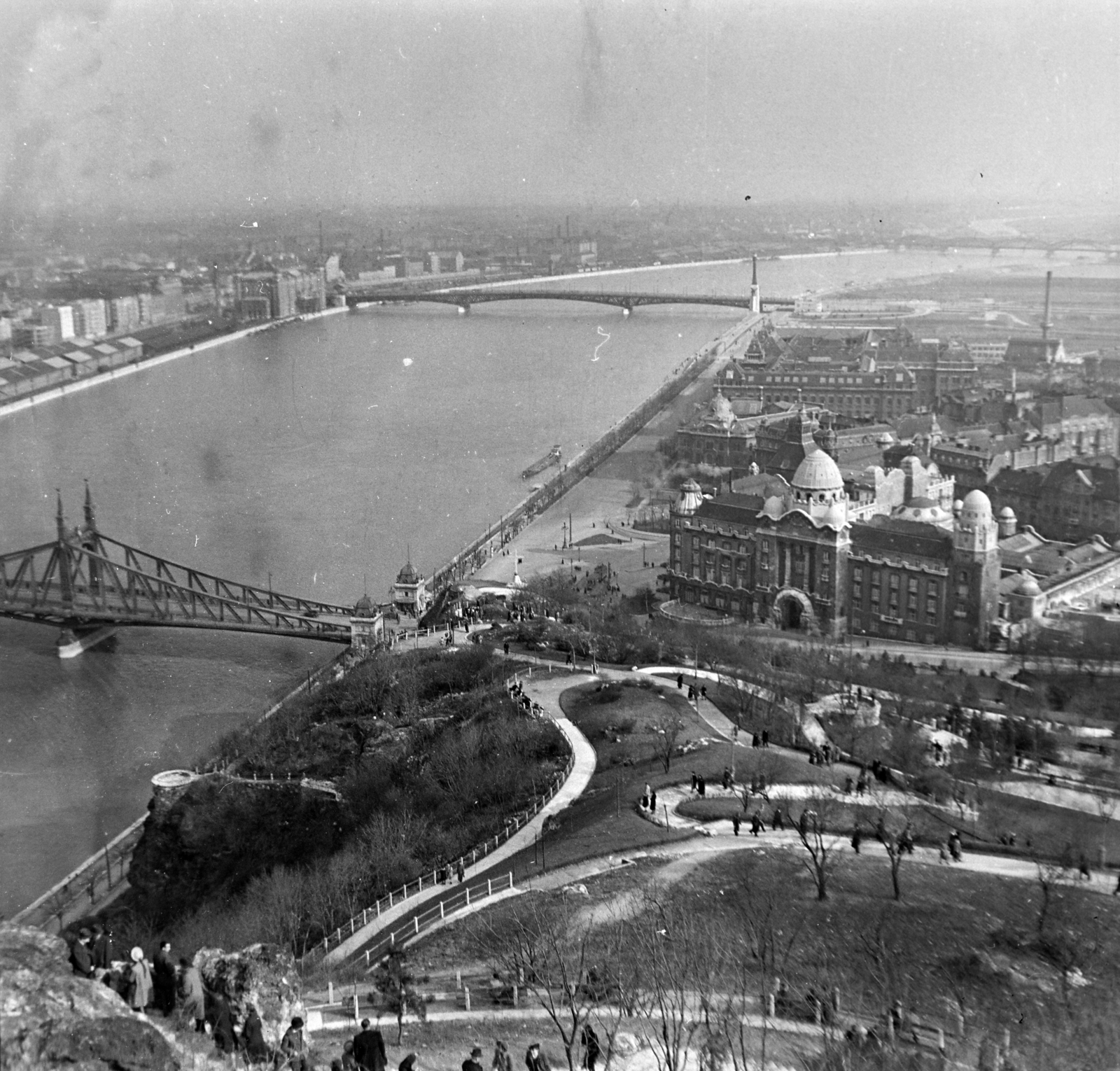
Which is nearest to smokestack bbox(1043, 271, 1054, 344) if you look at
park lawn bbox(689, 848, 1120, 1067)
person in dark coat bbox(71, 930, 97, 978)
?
park lawn bbox(689, 848, 1120, 1067)

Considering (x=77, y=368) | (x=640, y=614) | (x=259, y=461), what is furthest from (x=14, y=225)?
(x=640, y=614)

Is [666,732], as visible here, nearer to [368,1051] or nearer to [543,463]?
[368,1051]

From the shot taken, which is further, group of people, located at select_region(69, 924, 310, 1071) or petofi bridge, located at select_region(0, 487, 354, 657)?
petofi bridge, located at select_region(0, 487, 354, 657)

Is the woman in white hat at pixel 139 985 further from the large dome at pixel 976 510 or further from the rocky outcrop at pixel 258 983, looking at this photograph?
the large dome at pixel 976 510

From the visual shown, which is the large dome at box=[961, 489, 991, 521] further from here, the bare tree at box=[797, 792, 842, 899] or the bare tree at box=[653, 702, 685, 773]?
the bare tree at box=[797, 792, 842, 899]

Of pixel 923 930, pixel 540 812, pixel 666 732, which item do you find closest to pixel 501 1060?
pixel 923 930

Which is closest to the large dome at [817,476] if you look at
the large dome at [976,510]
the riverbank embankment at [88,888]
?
the large dome at [976,510]

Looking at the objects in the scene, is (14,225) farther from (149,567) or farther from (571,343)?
(571,343)
